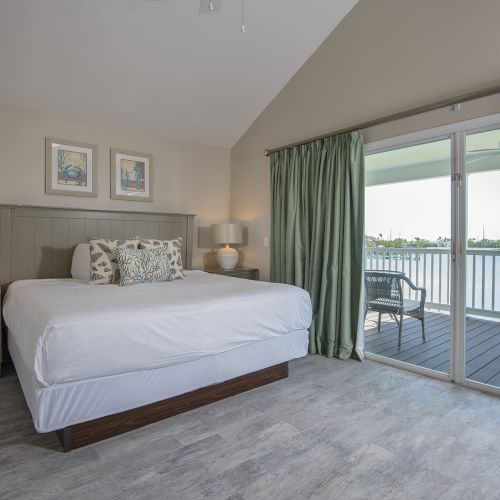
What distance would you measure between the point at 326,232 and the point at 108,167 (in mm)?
2388

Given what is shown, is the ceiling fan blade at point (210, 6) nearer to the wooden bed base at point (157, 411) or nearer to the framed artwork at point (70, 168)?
the framed artwork at point (70, 168)

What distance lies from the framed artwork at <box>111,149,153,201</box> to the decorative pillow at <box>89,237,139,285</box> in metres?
0.82

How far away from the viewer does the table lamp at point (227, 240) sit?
13.8 ft

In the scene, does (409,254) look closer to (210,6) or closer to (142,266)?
(142,266)

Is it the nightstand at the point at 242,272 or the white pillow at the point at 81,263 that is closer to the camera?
the white pillow at the point at 81,263

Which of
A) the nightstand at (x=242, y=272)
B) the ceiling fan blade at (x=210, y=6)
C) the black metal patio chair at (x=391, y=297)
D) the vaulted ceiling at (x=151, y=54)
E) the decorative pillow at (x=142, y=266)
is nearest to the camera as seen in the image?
the ceiling fan blade at (x=210, y=6)

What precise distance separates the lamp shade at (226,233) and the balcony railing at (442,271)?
5.12ft

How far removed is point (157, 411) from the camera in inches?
85.2

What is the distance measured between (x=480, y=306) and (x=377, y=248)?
959 millimetres

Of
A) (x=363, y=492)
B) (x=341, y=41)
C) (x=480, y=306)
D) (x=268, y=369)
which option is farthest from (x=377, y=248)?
(x=363, y=492)

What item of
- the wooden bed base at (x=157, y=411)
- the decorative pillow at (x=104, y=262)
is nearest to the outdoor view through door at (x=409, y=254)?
the wooden bed base at (x=157, y=411)

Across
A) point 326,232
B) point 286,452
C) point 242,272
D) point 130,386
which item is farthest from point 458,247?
point 130,386

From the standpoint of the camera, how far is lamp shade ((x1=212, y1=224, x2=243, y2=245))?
4.22 m

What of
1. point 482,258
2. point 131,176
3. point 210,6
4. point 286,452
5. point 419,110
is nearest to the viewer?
point 286,452
